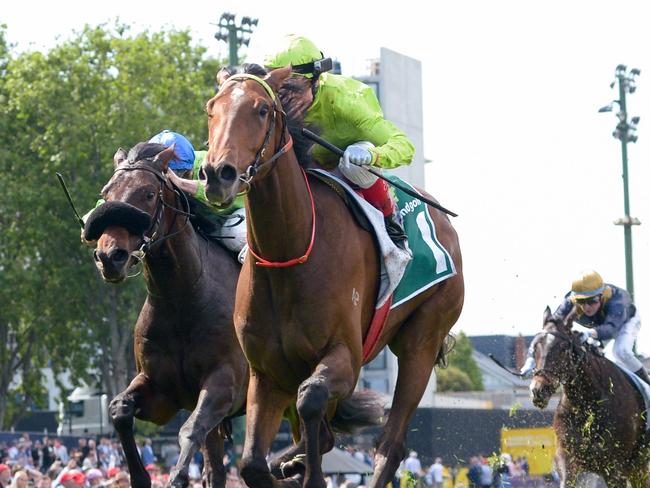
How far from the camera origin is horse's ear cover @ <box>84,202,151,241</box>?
8.09m

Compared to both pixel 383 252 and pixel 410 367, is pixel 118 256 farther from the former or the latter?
pixel 410 367

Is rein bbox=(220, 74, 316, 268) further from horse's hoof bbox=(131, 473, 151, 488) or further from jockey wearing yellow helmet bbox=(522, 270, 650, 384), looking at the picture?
jockey wearing yellow helmet bbox=(522, 270, 650, 384)

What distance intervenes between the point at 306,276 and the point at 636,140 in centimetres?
2167

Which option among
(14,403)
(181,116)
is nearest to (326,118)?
(181,116)

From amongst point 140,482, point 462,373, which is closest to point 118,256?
point 140,482

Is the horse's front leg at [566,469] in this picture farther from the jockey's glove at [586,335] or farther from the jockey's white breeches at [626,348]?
the jockey's white breeches at [626,348]

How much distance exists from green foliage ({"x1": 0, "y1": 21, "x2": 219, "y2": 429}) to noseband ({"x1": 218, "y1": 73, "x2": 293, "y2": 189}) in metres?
30.9

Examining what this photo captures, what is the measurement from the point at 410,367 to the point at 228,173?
2492 mm

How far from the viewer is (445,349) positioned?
905 centimetres

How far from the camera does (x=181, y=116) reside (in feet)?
125

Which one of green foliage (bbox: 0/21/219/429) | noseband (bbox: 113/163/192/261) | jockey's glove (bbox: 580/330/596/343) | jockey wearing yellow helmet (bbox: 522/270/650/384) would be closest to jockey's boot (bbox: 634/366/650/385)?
jockey wearing yellow helmet (bbox: 522/270/650/384)

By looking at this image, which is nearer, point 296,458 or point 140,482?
point 296,458

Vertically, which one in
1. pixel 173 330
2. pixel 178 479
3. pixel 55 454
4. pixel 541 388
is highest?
pixel 173 330

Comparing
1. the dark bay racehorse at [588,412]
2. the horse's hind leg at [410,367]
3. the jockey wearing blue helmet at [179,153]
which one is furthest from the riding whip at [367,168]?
the dark bay racehorse at [588,412]
